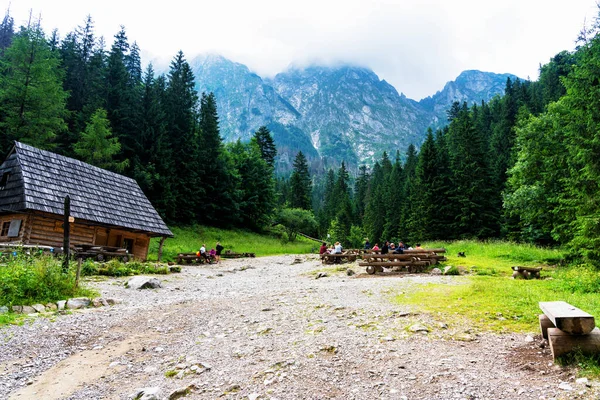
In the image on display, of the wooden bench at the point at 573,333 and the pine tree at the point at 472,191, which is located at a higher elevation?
the pine tree at the point at 472,191

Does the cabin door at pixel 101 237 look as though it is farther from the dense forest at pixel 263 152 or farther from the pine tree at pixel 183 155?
the pine tree at pixel 183 155

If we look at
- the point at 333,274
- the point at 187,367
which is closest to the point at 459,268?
the point at 333,274

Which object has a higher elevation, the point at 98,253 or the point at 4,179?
the point at 4,179

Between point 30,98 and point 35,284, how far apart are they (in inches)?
1320

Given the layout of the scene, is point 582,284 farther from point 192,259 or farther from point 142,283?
point 192,259

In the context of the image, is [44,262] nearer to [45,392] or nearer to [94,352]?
[94,352]

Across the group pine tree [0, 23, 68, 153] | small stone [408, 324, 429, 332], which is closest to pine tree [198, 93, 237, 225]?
pine tree [0, 23, 68, 153]

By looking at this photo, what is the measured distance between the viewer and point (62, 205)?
→ 23.6 meters

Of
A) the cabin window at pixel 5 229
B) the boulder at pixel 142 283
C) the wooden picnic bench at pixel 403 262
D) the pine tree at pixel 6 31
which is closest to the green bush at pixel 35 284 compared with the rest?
the boulder at pixel 142 283

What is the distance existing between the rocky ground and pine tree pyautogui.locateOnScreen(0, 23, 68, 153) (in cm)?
3434

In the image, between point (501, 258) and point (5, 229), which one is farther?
point (5, 229)

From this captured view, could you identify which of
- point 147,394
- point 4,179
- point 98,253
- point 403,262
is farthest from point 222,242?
point 147,394

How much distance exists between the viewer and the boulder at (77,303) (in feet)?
35.7

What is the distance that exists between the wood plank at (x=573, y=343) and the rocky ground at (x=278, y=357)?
0.27 metres
